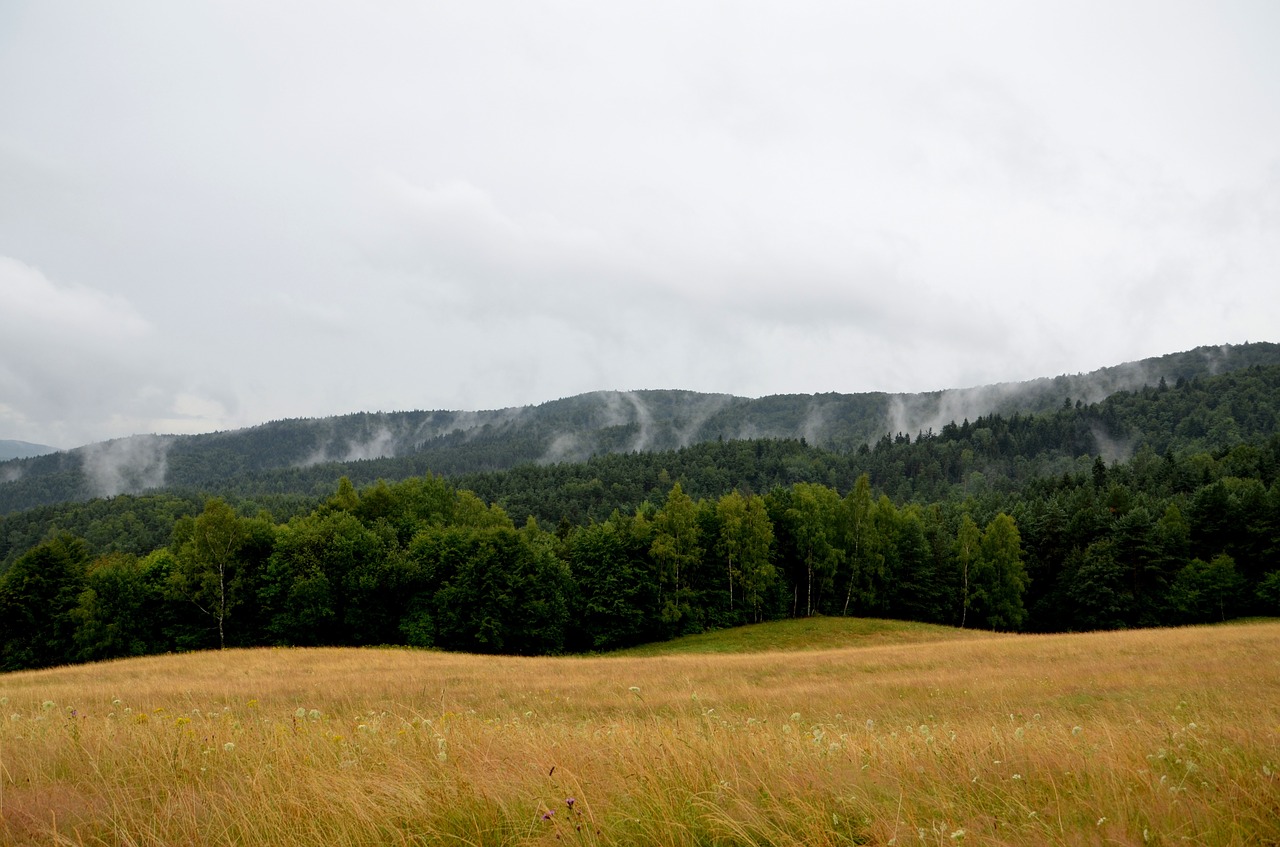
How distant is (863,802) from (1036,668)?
22.7 meters

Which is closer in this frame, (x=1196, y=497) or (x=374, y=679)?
(x=374, y=679)

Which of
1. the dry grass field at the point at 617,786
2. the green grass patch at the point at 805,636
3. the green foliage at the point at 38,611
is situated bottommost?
the green grass patch at the point at 805,636

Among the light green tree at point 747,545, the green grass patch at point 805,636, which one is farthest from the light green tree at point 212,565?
the light green tree at point 747,545

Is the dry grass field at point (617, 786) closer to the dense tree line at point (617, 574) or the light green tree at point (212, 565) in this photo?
the dense tree line at point (617, 574)

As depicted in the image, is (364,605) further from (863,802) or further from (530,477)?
(530,477)

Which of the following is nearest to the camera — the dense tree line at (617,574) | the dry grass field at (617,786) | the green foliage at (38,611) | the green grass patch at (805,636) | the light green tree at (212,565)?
the dry grass field at (617,786)

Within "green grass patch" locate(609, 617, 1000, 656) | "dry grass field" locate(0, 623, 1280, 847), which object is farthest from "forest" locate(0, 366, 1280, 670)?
"dry grass field" locate(0, 623, 1280, 847)

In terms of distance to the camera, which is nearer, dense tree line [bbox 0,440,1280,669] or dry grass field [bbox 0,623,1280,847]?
dry grass field [bbox 0,623,1280,847]

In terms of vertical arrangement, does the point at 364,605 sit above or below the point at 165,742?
below

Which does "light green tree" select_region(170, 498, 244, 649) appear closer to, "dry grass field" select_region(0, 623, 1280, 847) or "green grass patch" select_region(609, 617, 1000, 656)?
"green grass patch" select_region(609, 617, 1000, 656)

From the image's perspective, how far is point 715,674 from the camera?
24.5m

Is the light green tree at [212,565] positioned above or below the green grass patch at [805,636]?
above

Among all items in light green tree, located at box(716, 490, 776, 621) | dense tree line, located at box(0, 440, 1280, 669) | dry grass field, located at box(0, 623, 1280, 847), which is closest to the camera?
dry grass field, located at box(0, 623, 1280, 847)

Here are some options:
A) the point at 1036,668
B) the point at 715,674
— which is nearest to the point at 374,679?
the point at 715,674
